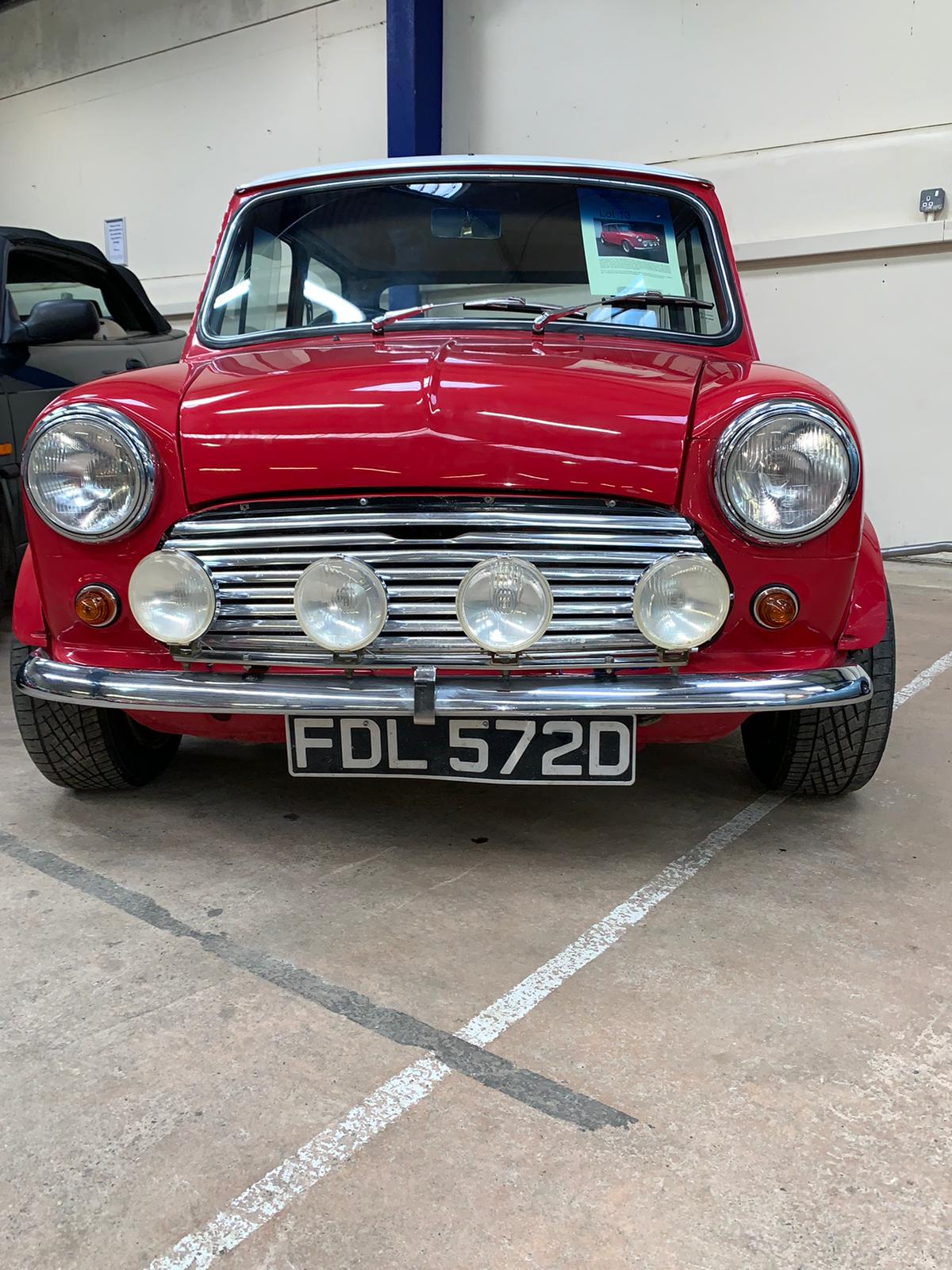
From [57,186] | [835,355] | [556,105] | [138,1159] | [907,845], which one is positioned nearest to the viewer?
[138,1159]

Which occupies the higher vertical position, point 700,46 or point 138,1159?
point 700,46

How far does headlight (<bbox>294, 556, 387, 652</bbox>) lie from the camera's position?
178 cm

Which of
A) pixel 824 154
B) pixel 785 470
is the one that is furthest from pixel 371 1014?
pixel 824 154

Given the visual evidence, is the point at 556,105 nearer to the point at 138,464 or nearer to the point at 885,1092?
the point at 138,464

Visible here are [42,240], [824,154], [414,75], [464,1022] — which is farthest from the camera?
[414,75]

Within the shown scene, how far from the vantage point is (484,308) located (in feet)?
7.84

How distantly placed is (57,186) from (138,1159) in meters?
10.3

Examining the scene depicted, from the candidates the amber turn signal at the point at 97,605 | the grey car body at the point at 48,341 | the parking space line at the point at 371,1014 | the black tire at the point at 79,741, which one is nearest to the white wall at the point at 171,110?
the grey car body at the point at 48,341

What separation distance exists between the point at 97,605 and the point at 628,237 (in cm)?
158

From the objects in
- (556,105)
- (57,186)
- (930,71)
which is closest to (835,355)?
(930,71)

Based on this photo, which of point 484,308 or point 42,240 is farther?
point 42,240

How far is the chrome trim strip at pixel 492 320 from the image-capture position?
238cm

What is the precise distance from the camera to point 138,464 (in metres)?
1.85

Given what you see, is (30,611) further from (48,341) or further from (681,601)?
(48,341)
